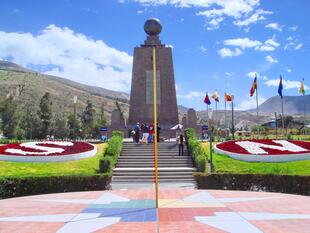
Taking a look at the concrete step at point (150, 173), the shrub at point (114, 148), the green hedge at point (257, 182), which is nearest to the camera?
the green hedge at point (257, 182)

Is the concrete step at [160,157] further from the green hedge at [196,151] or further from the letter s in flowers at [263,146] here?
the letter s in flowers at [263,146]

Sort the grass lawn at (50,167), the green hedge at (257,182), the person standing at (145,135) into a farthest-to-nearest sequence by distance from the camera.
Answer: the person standing at (145,135) → the grass lawn at (50,167) → the green hedge at (257,182)

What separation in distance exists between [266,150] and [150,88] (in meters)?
15.5

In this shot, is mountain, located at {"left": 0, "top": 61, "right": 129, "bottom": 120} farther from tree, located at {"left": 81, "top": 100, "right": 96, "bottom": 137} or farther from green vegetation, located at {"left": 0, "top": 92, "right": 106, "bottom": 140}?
green vegetation, located at {"left": 0, "top": 92, "right": 106, "bottom": 140}

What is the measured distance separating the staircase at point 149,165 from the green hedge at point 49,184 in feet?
11.8

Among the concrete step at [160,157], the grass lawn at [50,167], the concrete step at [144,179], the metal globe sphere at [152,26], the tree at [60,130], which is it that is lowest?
the concrete step at [144,179]

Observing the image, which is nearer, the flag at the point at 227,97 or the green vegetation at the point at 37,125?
the flag at the point at 227,97

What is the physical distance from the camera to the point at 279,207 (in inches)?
508

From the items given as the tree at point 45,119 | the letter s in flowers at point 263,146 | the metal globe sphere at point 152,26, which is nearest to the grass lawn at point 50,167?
the letter s in flowers at point 263,146

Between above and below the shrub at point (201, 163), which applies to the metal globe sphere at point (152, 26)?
above

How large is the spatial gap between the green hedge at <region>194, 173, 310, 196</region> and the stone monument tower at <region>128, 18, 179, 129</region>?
21.2 m

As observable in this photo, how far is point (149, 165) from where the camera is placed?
25297 mm

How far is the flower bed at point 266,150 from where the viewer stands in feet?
81.3

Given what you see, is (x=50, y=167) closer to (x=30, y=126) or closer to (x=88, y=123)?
(x=30, y=126)
